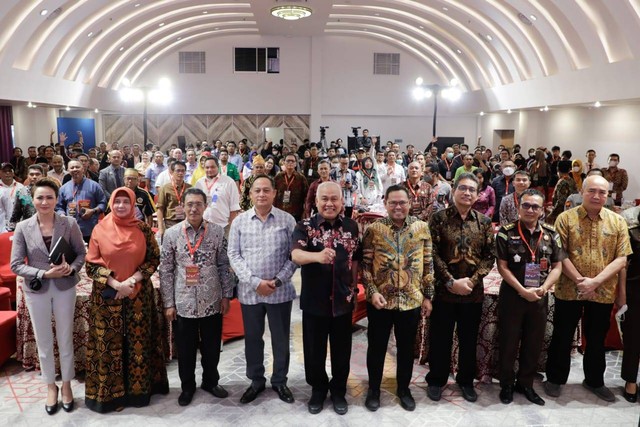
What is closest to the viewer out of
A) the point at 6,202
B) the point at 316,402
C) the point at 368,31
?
the point at 316,402

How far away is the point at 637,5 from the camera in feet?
30.5

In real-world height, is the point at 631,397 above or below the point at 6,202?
below

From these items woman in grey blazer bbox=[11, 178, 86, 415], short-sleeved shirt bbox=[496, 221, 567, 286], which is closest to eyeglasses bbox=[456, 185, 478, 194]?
short-sleeved shirt bbox=[496, 221, 567, 286]

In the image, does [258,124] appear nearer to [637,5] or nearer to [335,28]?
[335,28]

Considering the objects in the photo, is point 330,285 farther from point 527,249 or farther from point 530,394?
point 530,394

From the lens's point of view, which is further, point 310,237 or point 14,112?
point 14,112

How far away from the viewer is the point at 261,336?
12.8ft

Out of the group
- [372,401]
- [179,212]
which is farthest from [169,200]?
[372,401]

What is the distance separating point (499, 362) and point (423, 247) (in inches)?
47.5

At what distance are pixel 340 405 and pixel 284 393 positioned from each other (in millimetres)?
456

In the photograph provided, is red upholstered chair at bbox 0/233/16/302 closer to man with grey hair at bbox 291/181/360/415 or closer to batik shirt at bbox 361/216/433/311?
man with grey hair at bbox 291/181/360/415

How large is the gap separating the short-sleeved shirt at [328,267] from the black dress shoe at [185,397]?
3.86 ft

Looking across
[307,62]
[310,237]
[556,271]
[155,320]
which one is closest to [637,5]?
[556,271]

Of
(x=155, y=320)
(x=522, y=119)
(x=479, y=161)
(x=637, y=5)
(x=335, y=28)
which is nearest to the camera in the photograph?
(x=155, y=320)
